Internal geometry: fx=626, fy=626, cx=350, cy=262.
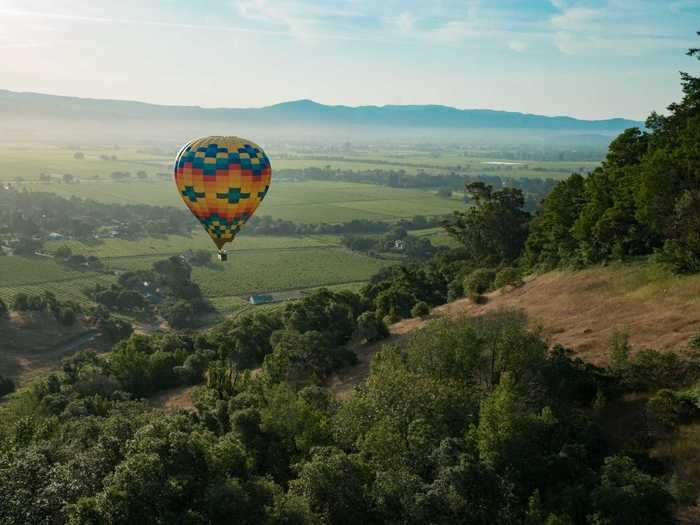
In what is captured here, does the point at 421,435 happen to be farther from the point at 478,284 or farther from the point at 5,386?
the point at 5,386

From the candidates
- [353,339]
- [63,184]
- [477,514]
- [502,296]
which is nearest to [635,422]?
[477,514]

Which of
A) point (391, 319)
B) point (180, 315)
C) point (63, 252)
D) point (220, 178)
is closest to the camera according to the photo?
point (220, 178)

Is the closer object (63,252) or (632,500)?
(632,500)

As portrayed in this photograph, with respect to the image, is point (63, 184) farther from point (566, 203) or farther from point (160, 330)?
point (566, 203)

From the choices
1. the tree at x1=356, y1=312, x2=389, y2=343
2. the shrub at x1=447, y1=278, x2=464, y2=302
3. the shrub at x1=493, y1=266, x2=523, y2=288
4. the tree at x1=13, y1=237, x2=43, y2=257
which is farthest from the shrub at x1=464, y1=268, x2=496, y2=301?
the tree at x1=13, y1=237, x2=43, y2=257

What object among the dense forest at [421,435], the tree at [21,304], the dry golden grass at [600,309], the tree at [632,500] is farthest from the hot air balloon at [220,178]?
the tree at [21,304]

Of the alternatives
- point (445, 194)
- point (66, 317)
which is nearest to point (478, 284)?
point (66, 317)

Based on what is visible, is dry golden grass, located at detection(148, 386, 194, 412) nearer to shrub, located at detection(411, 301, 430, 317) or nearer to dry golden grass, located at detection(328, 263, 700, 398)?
dry golden grass, located at detection(328, 263, 700, 398)
